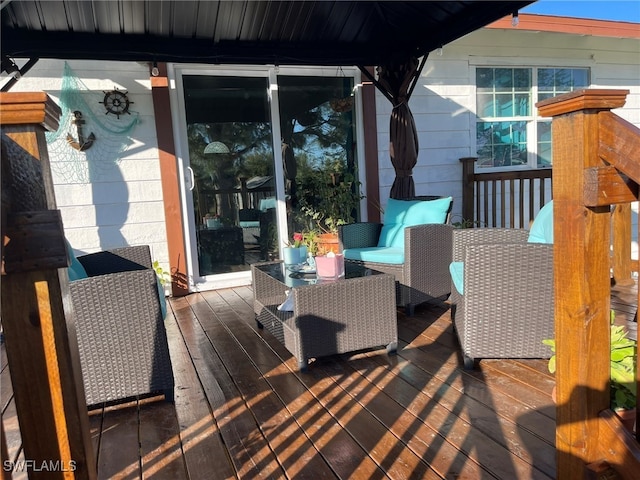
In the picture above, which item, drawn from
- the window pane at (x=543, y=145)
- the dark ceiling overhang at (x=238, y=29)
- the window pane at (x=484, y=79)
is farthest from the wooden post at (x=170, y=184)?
the window pane at (x=543, y=145)

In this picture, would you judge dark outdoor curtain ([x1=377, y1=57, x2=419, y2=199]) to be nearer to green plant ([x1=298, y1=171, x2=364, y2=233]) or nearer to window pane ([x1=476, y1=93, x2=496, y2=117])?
green plant ([x1=298, y1=171, x2=364, y2=233])

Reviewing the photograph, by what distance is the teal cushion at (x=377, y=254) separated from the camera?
11.3 feet

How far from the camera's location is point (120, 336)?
2072mm

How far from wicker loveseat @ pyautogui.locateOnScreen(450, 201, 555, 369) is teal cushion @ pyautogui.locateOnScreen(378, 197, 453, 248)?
1514 millimetres

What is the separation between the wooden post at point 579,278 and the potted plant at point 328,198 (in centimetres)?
367

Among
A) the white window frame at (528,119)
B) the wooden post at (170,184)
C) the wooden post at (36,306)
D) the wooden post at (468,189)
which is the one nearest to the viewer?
the wooden post at (36,306)

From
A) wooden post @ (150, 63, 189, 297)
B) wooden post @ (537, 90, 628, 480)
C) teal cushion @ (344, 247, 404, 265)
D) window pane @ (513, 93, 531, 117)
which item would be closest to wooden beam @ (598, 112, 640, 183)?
wooden post @ (537, 90, 628, 480)

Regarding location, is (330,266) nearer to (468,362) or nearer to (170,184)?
(468,362)

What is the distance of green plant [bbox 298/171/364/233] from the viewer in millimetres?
4903

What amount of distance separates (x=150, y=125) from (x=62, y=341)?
12.6 feet

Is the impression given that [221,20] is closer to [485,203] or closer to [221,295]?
[221,295]

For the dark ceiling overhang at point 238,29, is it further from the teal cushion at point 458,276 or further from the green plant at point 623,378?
the green plant at point 623,378

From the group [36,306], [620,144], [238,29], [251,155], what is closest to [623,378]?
[620,144]

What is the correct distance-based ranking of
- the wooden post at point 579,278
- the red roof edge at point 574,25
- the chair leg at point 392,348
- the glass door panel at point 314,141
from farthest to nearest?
the red roof edge at point 574,25, the glass door panel at point 314,141, the chair leg at point 392,348, the wooden post at point 579,278
